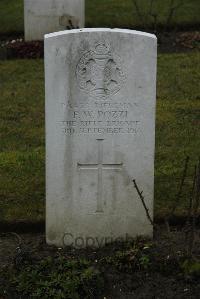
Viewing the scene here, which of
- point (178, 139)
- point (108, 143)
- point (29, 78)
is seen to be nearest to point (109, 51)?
point (108, 143)

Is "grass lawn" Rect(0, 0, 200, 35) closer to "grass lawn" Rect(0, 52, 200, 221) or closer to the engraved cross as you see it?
"grass lawn" Rect(0, 52, 200, 221)

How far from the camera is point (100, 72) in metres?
5.21

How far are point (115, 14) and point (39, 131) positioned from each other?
595 centimetres

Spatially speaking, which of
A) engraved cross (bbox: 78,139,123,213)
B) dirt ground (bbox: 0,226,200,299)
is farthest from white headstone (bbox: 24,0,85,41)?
engraved cross (bbox: 78,139,123,213)

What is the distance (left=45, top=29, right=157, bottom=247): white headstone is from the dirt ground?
0.46 ft

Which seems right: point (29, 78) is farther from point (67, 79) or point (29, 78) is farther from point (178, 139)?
point (67, 79)

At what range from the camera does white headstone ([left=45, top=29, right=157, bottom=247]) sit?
203 inches

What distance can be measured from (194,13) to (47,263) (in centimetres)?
957

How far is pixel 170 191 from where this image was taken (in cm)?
641

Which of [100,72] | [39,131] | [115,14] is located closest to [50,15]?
[115,14]

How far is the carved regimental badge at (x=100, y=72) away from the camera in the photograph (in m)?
5.16

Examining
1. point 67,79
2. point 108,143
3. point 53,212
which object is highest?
point 67,79

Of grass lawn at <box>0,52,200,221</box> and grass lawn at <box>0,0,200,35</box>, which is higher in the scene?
grass lawn at <box>0,0,200,35</box>

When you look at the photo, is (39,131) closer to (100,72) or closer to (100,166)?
(100,166)
